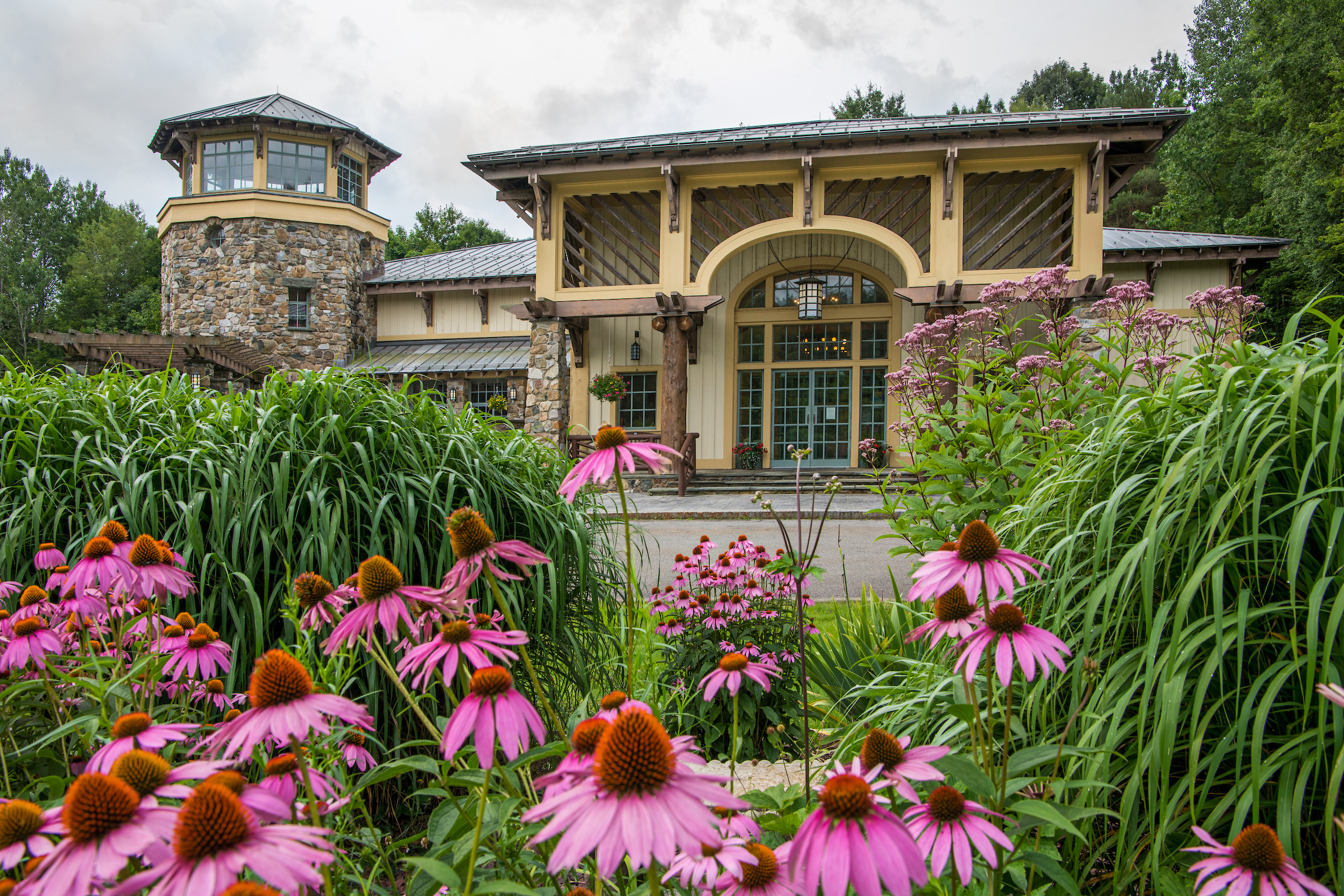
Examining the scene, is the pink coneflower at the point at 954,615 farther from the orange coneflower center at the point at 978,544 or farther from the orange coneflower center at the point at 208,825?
the orange coneflower center at the point at 208,825

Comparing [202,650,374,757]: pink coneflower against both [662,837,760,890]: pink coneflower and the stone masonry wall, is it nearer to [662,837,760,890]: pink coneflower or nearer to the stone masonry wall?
[662,837,760,890]: pink coneflower

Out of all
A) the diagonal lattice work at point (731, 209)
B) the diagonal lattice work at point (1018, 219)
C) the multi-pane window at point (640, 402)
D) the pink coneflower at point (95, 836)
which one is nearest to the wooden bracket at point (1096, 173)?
the diagonal lattice work at point (1018, 219)

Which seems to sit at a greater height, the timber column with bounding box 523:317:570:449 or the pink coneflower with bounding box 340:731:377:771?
the timber column with bounding box 523:317:570:449

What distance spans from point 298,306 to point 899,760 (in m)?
19.2

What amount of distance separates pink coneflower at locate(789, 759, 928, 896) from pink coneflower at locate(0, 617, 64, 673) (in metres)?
1.11

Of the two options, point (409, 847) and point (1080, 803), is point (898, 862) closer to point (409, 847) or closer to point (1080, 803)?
point (1080, 803)

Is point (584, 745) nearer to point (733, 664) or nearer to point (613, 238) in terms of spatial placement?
point (733, 664)

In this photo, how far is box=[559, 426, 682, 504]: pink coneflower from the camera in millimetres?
951

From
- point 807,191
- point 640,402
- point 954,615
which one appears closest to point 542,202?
point 640,402

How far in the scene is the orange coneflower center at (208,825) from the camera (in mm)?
467

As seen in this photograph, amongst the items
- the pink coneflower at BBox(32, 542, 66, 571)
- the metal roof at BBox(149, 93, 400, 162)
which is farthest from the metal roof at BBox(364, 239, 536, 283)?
the pink coneflower at BBox(32, 542, 66, 571)

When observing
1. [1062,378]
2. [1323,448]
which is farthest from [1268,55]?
[1323,448]

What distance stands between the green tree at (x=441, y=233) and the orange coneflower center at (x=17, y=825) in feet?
108

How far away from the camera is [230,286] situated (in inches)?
667
